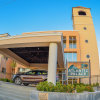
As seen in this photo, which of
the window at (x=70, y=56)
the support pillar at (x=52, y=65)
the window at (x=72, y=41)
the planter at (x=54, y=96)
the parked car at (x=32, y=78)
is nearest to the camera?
the planter at (x=54, y=96)

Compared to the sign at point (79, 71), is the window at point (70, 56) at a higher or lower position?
higher

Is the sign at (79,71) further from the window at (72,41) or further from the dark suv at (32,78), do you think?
the window at (72,41)

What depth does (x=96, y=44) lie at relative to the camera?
32.7 metres

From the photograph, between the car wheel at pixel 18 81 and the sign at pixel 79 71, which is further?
the car wheel at pixel 18 81

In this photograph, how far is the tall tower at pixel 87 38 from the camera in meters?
31.5

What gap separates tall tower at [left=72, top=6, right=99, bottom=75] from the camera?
31.5 metres

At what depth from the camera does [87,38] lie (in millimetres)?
33219

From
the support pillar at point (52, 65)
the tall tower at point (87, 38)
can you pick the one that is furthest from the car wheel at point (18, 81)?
the tall tower at point (87, 38)

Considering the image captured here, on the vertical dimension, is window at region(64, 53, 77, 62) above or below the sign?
above

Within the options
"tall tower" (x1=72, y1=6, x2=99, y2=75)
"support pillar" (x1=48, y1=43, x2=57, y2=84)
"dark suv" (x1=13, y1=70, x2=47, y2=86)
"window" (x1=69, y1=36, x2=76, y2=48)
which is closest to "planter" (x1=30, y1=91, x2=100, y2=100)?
"support pillar" (x1=48, y1=43, x2=57, y2=84)

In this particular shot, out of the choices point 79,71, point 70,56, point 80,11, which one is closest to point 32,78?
point 79,71

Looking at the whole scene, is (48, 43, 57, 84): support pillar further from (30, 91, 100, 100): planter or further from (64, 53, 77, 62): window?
(64, 53, 77, 62): window

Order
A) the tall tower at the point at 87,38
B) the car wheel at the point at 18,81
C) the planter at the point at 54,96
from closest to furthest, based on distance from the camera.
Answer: the planter at the point at 54,96, the car wheel at the point at 18,81, the tall tower at the point at 87,38

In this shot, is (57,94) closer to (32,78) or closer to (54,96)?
(54,96)
